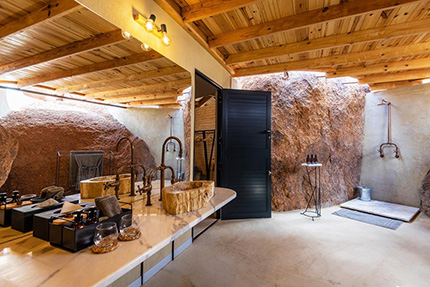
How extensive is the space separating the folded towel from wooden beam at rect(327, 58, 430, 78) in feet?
13.3

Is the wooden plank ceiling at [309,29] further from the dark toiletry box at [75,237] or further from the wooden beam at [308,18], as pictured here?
the dark toiletry box at [75,237]

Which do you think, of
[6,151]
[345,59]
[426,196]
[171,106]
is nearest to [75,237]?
[6,151]

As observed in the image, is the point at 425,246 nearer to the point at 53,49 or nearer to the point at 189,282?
the point at 189,282

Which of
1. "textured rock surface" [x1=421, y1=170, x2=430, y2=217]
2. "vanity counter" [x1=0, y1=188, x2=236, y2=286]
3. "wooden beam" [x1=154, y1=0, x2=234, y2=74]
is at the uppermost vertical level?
"wooden beam" [x1=154, y1=0, x2=234, y2=74]

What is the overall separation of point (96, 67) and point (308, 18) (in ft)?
6.66

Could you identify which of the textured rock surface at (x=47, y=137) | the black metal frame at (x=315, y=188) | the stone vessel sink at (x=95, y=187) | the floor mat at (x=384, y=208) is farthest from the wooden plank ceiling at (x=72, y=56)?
the floor mat at (x=384, y=208)

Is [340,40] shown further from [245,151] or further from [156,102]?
[156,102]

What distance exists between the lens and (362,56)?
2.88 m

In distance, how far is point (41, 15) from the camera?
3.23ft

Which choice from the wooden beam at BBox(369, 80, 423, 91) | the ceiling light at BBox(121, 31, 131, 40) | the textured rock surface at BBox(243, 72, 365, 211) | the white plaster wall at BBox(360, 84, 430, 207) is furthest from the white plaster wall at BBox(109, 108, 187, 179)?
the wooden beam at BBox(369, 80, 423, 91)

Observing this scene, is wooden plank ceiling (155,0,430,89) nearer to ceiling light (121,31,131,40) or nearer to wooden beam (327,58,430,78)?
wooden beam (327,58,430,78)

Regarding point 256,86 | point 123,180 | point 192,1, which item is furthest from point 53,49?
point 256,86

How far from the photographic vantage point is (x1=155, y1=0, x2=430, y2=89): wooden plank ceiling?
1.93 m

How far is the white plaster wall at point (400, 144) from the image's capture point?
12.5 feet
